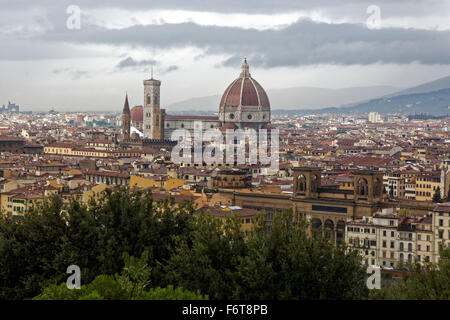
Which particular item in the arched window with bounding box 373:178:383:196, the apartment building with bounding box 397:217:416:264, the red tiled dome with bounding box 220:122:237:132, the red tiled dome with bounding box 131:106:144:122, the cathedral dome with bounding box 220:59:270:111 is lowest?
the apartment building with bounding box 397:217:416:264

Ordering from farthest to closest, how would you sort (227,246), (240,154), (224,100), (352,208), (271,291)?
(224,100) < (240,154) < (352,208) < (227,246) < (271,291)

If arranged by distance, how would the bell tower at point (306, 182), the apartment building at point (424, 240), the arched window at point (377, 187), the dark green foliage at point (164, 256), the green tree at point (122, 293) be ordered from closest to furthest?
the green tree at point (122, 293)
the dark green foliage at point (164, 256)
the apartment building at point (424, 240)
the arched window at point (377, 187)
the bell tower at point (306, 182)

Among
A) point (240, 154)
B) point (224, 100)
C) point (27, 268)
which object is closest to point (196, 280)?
point (27, 268)

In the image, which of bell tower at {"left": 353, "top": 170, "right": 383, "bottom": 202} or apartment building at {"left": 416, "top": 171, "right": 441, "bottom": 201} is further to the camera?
apartment building at {"left": 416, "top": 171, "right": 441, "bottom": 201}

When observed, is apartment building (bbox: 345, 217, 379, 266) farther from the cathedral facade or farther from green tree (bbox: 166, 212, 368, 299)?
the cathedral facade

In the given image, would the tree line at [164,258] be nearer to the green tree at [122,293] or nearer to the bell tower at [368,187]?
the green tree at [122,293]

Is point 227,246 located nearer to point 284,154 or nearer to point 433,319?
point 433,319

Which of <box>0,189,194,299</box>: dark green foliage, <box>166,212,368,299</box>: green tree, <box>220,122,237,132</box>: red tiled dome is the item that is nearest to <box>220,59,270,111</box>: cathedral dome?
<box>220,122,237,132</box>: red tiled dome

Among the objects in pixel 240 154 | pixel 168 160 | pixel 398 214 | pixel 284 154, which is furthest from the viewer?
pixel 284 154

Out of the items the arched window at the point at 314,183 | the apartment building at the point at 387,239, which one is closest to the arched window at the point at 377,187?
the arched window at the point at 314,183
